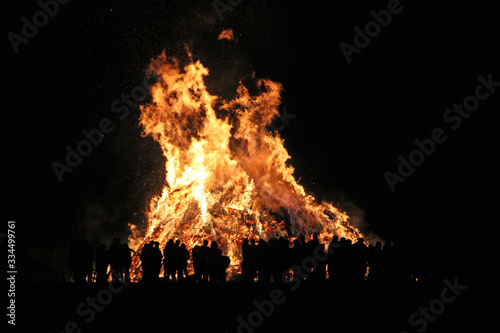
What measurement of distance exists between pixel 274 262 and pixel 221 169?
9523mm

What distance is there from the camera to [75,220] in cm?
2919

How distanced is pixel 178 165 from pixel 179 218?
3.61 m

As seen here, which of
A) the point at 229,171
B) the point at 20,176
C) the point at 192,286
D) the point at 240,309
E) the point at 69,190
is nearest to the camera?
the point at 240,309

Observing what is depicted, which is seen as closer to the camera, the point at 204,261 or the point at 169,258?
the point at 204,261

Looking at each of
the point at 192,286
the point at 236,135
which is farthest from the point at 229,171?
the point at 192,286

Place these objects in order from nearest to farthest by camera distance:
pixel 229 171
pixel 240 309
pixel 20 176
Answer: pixel 240 309, pixel 229 171, pixel 20 176

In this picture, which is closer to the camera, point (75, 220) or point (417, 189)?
point (75, 220)

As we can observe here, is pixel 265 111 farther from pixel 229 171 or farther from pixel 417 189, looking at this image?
pixel 417 189
